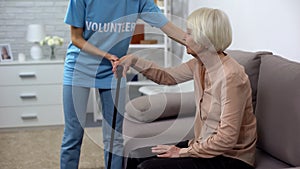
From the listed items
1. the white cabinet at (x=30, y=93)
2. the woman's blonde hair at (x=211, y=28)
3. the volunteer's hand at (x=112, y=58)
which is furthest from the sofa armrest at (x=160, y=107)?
the white cabinet at (x=30, y=93)

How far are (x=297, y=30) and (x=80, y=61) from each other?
1.05m

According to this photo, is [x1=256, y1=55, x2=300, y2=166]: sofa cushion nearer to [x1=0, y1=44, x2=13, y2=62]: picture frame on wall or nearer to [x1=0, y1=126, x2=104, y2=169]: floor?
[x1=0, y1=126, x2=104, y2=169]: floor

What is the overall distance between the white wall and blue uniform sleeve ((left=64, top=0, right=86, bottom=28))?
1.00 metres

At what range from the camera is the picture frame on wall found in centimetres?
362

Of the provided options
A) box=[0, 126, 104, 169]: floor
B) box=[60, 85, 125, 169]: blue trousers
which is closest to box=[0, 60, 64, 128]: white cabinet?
box=[0, 126, 104, 169]: floor

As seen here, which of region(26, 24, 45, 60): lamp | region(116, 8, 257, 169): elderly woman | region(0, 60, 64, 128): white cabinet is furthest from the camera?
region(26, 24, 45, 60): lamp

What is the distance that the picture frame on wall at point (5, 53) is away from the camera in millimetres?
3620

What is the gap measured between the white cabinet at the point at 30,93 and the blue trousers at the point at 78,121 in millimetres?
1648

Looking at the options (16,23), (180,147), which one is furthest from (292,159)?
(16,23)

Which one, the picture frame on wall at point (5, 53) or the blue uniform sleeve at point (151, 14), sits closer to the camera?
the blue uniform sleeve at point (151, 14)

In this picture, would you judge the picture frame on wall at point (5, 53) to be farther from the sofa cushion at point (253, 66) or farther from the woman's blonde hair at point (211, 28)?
the woman's blonde hair at point (211, 28)

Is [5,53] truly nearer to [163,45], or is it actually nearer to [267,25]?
[163,45]

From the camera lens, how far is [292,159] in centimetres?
160

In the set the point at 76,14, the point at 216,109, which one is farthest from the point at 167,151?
the point at 76,14
